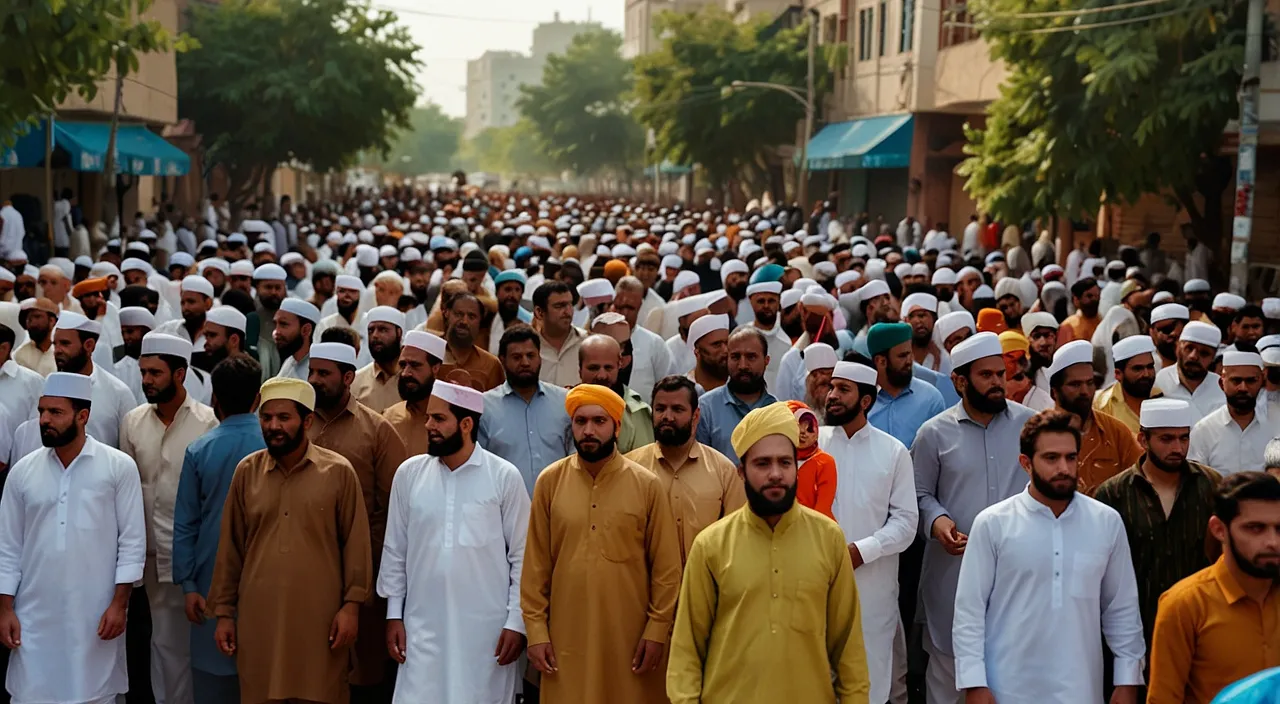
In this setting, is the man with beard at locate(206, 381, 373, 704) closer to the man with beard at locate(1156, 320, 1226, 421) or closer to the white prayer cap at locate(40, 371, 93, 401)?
the white prayer cap at locate(40, 371, 93, 401)

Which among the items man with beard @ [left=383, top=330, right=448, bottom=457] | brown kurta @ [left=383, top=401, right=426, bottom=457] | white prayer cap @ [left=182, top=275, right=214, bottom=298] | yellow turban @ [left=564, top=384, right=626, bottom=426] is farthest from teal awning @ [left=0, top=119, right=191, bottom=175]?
yellow turban @ [left=564, top=384, right=626, bottom=426]

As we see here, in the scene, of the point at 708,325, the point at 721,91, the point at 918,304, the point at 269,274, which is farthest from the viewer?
the point at 721,91

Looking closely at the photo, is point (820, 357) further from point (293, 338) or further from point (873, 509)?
point (293, 338)

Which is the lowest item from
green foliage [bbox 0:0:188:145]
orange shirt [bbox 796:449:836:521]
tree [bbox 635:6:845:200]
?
orange shirt [bbox 796:449:836:521]

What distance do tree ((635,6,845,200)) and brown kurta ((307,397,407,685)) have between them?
35.9 meters

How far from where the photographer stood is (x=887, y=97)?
1417 inches

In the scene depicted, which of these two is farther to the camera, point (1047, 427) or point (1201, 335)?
point (1201, 335)

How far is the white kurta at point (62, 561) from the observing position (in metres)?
6.20

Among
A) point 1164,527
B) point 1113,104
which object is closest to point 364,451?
point 1164,527

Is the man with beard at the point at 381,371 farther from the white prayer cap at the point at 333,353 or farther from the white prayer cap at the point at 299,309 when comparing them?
the white prayer cap at the point at 333,353

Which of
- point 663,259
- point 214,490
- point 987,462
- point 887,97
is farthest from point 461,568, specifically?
point 887,97

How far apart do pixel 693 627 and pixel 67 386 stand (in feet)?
9.19

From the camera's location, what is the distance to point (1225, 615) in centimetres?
467

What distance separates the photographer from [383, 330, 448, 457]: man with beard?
7.09 meters
